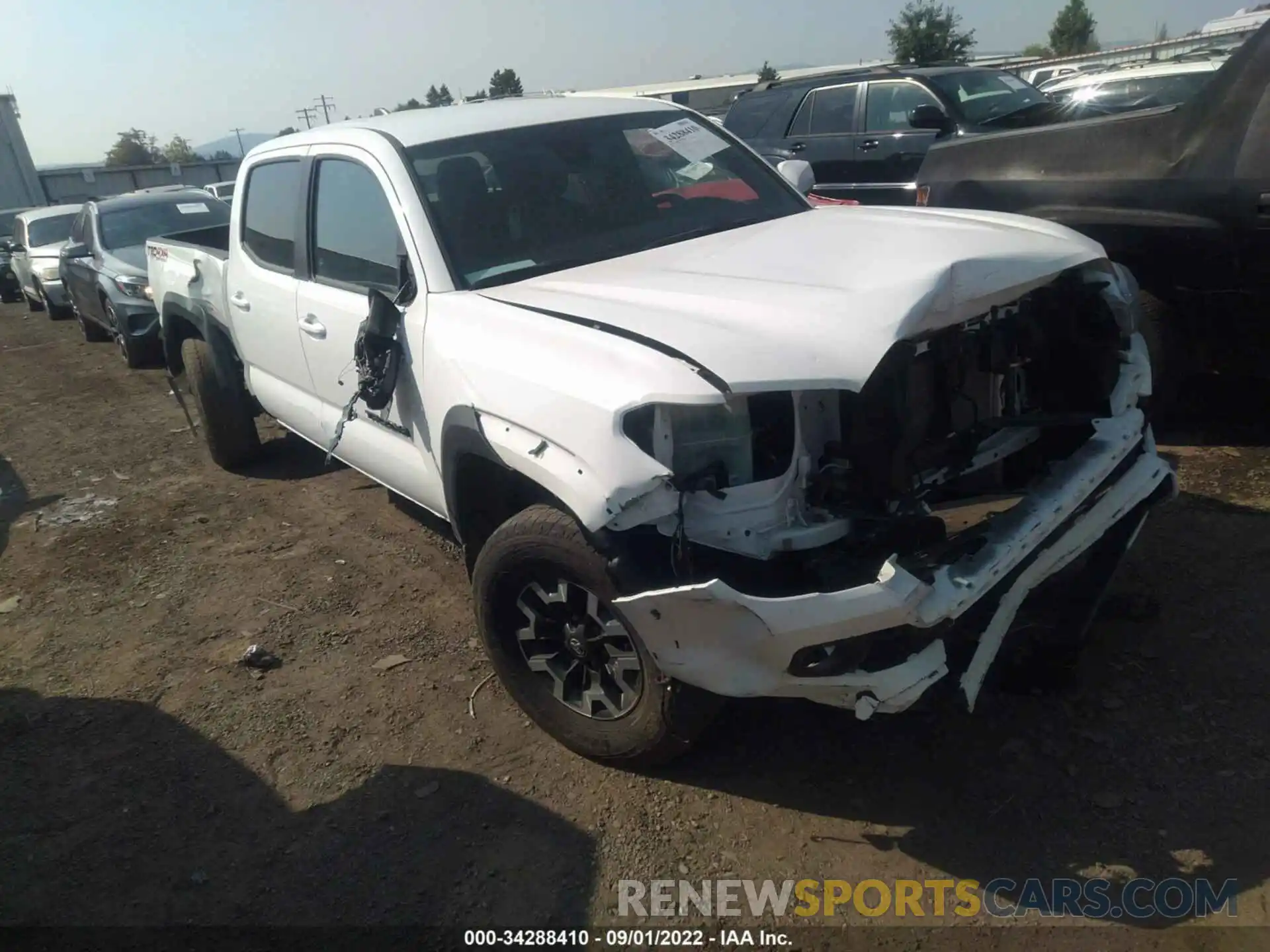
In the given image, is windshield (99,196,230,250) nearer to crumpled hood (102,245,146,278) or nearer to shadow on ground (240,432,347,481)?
crumpled hood (102,245,146,278)

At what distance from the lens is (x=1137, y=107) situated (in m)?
6.00

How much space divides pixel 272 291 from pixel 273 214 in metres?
0.42

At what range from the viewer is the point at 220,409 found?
5.83 meters

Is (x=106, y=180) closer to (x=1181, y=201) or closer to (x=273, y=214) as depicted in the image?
(x=273, y=214)

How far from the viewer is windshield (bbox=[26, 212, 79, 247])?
1397 centimetres

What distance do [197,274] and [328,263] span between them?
1.98 m

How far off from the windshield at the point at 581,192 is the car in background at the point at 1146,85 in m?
3.56

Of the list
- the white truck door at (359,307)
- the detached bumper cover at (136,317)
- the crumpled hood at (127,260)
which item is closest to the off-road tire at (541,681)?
the white truck door at (359,307)

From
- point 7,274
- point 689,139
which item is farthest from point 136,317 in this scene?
point 7,274

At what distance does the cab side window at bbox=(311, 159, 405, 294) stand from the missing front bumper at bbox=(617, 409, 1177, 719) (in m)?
1.84

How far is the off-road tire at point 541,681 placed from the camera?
8.73ft

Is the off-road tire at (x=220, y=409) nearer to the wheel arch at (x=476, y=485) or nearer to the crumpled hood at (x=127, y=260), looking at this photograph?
the wheel arch at (x=476, y=485)

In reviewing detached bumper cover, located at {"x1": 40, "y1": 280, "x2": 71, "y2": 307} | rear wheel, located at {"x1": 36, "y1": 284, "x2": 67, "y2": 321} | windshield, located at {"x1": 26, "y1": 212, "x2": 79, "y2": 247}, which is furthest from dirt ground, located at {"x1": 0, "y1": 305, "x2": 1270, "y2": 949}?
windshield, located at {"x1": 26, "y1": 212, "x2": 79, "y2": 247}

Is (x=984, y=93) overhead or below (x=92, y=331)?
overhead
